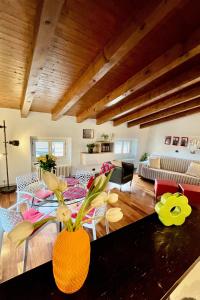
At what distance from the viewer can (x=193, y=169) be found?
4.84 meters

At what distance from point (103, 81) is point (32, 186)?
235 cm

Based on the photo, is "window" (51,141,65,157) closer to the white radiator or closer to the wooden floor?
the white radiator

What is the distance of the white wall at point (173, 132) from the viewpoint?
554 cm

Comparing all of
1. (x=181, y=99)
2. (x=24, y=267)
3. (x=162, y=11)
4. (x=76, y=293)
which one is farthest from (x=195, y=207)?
(x=181, y=99)

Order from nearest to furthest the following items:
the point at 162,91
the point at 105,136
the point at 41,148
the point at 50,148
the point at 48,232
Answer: the point at 48,232
the point at 162,91
the point at 41,148
the point at 50,148
the point at 105,136

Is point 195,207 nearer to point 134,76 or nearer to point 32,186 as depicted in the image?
point 134,76

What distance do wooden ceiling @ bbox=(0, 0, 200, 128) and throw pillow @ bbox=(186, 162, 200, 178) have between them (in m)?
2.48

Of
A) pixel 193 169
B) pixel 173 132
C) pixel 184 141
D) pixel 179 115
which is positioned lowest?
pixel 193 169

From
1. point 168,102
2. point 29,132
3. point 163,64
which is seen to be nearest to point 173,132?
point 168,102

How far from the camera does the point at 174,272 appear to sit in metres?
0.81

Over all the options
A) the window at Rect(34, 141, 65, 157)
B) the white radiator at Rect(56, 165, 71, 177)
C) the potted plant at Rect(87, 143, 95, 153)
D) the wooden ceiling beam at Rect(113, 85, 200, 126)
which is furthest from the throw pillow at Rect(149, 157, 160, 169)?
the window at Rect(34, 141, 65, 157)

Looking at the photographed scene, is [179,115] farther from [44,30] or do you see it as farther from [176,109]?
[44,30]

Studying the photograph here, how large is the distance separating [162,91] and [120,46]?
181cm

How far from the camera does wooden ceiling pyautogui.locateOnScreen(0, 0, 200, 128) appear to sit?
1433 mm
